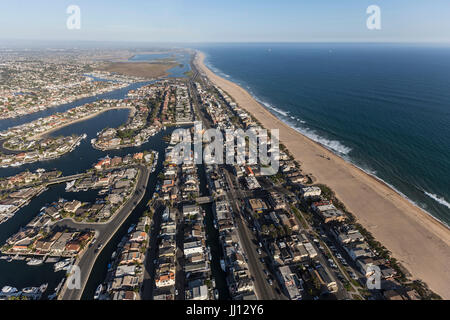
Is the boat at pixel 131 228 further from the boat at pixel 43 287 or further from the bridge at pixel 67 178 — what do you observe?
the bridge at pixel 67 178

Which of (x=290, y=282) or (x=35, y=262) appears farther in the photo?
(x=35, y=262)

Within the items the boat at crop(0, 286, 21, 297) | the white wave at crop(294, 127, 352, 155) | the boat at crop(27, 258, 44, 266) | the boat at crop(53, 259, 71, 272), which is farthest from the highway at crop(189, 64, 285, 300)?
the white wave at crop(294, 127, 352, 155)

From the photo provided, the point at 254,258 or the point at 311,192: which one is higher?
the point at 311,192

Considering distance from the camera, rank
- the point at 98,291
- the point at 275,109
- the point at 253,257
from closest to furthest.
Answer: the point at 98,291 < the point at 253,257 < the point at 275,109

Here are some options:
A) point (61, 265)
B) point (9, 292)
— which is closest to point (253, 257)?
point (61, 265)

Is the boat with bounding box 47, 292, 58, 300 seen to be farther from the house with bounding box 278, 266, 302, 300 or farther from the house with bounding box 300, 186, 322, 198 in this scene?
the house with bounding box 300, 186, 322, 198

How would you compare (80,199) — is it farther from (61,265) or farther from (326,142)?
(326,142)

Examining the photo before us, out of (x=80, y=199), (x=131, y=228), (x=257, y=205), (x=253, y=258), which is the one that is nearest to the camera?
(x=253, y=258)
